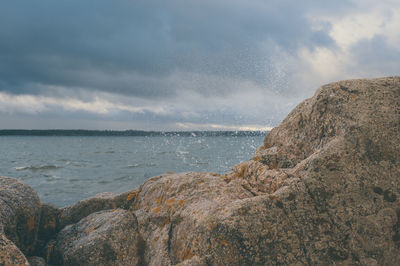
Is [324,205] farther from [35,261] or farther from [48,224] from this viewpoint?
[48,224]

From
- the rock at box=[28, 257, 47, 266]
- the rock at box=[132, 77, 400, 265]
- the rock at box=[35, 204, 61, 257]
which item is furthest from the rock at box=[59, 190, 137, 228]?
the rock at box=[132, 77, 400, 265]

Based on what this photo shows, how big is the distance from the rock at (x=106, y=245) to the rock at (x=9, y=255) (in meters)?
1.15

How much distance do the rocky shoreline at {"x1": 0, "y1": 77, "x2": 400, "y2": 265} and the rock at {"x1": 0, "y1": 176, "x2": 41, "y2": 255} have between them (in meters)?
0.02

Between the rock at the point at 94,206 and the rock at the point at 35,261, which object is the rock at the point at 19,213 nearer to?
the rock at the point at 35,261

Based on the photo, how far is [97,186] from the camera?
62.4ft

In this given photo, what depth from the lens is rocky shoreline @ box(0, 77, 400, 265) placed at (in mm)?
3301

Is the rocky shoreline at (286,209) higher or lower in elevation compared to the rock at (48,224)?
higher

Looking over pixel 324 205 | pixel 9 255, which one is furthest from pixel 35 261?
pixel 324 205

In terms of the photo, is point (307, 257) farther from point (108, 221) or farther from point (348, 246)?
point (108, 221)

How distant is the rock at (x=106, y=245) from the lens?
4445 millimetres

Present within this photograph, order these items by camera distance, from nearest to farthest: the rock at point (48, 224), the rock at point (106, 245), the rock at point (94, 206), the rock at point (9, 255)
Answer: the rock at point (9, 255), the rock at point (106, 245), the rock at point (48, 224), the rock at point (94, 206)

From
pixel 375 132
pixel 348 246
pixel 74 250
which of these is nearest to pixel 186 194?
pixel 74 250

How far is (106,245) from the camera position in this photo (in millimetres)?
4473

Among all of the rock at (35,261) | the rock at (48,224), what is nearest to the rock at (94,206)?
the rock at (48,224)
